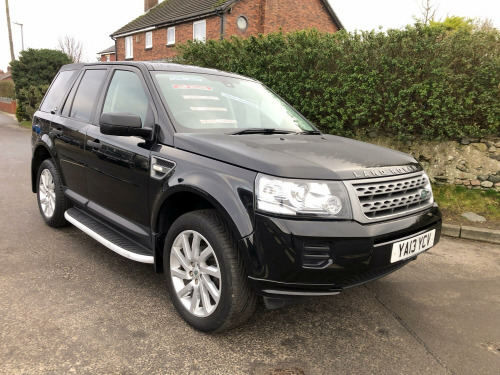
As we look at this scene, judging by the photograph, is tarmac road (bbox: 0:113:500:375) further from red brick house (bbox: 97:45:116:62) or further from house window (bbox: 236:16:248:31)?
red brick house (bbox: 97:45:116:62)

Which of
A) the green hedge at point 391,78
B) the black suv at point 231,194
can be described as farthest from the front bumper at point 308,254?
the green hedge at point 391,78

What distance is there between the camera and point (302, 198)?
2.26 metres

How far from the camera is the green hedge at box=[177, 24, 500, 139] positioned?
20.2 ft

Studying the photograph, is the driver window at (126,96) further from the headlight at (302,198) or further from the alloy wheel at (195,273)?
the headlight at (302,198)

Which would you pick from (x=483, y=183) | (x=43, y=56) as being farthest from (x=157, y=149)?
(x=43, y=56)

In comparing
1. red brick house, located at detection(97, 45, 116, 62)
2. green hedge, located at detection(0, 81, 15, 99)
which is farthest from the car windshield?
red brick house, located at detection(97, 45, 116, 62)

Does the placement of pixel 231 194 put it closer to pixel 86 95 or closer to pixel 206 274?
pixel 206 274

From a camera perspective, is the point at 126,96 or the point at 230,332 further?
the point at 126,96

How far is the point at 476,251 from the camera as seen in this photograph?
15.7ft

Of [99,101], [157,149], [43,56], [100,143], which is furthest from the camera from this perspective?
[43,56]

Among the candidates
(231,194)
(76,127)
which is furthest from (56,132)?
(231,194)

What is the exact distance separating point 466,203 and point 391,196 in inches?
177

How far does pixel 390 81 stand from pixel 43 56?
21129mm

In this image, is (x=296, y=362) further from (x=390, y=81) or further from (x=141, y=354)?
(x=390, y=81)
